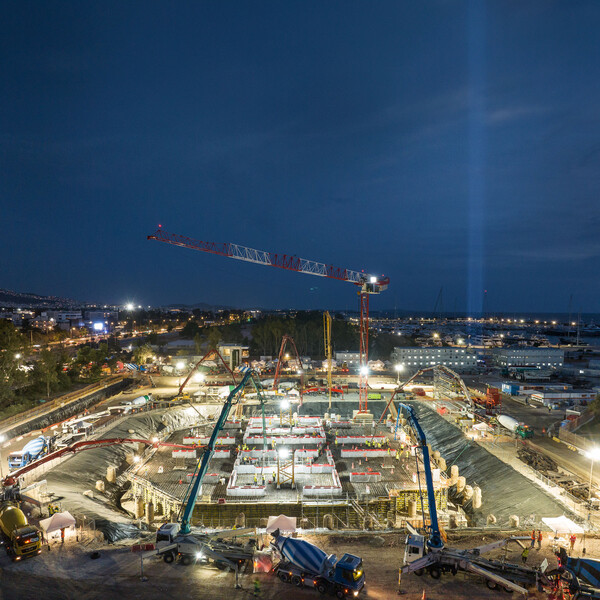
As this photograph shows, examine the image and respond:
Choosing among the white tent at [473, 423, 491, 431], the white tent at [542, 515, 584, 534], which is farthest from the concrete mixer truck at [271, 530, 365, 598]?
the white tent at [473, 423, 491, 431]

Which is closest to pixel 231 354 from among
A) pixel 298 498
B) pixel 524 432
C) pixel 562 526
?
pixel 298 498

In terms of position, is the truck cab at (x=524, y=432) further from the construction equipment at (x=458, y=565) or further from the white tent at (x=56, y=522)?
the white tent at (x=56, y=522)

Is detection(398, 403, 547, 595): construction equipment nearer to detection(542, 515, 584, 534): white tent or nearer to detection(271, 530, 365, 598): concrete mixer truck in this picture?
detection(271, 530, 365, 598): concrete mixer truck

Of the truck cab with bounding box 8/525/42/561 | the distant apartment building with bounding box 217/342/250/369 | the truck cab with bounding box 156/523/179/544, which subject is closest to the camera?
the truck cab with bounding box 8/525/42/561

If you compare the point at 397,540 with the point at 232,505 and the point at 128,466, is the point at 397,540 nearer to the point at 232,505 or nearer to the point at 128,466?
the point at 232,505

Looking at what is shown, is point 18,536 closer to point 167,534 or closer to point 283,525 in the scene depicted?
point 167,534

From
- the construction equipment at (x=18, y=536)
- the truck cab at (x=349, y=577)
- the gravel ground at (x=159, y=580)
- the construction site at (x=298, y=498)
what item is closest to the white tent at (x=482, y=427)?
the construction site at (x=298, y=498)
